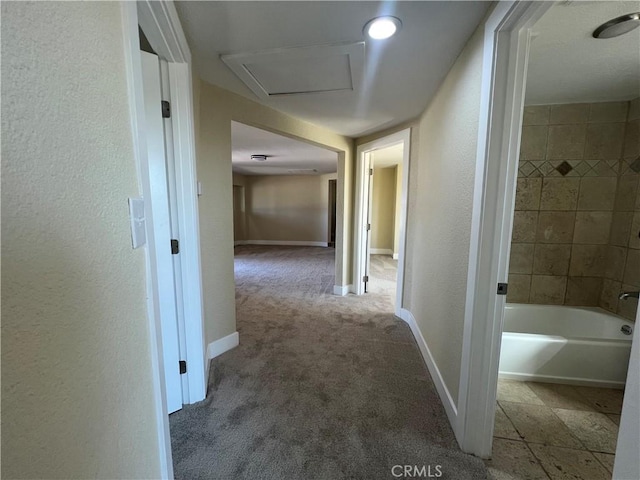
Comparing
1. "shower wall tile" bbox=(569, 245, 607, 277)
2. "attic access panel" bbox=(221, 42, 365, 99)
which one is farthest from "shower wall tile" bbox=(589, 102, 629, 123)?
"attic access panel" bbox=(221, 42, 365, 99)

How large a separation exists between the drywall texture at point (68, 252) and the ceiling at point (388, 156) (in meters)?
4.17

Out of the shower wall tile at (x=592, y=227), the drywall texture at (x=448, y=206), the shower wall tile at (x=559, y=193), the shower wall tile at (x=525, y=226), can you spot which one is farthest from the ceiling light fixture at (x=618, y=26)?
the shower wall tile at (x=592, y=227)

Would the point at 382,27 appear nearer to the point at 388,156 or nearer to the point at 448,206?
the point at 448,206

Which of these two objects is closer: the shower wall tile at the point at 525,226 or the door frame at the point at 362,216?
the shower wall tile at the point at 525,226

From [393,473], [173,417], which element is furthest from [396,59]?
[173,417]

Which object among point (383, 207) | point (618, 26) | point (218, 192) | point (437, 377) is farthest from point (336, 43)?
point (383, 207)

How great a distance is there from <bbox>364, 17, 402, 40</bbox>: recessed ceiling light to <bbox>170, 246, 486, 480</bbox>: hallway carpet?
2.13 meters

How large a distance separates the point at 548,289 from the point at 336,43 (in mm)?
2817

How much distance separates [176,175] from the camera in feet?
4.76

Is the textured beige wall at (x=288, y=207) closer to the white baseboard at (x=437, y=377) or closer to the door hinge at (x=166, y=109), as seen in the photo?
the white baseboard at (x=437, y=377)

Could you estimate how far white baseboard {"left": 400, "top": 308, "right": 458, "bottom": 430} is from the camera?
1482 millimetres

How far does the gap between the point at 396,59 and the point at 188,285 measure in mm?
1867

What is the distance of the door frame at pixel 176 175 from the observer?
30.8 inches

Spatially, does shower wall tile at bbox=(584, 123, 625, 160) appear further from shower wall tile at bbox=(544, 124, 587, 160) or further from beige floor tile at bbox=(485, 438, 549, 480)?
beige floor tile at bbox=(485, 438, 549, 480)
